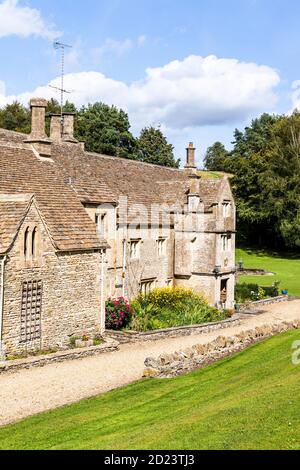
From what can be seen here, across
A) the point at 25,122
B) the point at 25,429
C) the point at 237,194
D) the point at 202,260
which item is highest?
the point at 25,122

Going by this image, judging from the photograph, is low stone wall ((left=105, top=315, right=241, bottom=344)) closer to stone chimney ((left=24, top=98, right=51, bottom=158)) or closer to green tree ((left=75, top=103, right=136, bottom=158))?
stone chimney ((left=24, top=98, right=51, bottom=158))

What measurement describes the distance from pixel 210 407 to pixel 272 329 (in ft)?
46.0

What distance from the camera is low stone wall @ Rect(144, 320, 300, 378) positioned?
20.9m

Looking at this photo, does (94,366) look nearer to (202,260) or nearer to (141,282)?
(141,282)

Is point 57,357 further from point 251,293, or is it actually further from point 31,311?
point 251,293

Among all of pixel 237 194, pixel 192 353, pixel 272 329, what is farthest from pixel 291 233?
pixel 192 353

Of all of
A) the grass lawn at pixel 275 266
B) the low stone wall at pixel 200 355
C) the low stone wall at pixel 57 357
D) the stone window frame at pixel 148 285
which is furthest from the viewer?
the grass lawn at pixel 275 266

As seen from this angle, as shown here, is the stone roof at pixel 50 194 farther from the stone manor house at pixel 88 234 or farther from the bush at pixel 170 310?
the bush at pixel 170 310

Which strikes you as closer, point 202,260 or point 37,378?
point 37,378

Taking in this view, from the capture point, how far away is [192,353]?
22359 millimetres

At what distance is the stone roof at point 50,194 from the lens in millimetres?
25266

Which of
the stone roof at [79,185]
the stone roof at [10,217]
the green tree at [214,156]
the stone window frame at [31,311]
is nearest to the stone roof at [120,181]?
the stone roof at [79,185]

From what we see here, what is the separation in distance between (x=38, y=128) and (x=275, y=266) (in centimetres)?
4333

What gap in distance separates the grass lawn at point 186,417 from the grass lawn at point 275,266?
30.2 metres
